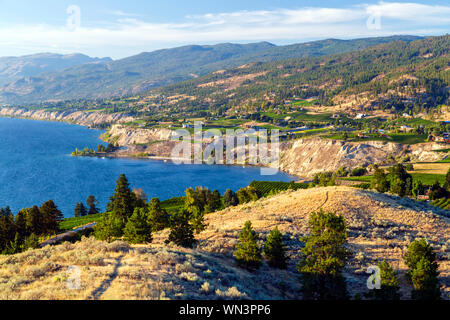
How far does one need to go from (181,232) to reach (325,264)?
15.1m

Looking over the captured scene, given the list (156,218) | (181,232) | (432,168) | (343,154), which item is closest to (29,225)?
(156,218)

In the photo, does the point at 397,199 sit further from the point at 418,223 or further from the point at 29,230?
the point at 29,230

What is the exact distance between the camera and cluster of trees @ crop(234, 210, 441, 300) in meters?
23.1

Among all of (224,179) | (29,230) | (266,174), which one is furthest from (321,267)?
(266,174)

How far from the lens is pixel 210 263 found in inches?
1025

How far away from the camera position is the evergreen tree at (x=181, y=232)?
3206 cm

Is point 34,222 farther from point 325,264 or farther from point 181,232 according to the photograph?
point 325,264

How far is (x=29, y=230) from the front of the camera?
57594 millimetres

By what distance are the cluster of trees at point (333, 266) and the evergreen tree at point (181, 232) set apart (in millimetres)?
6145

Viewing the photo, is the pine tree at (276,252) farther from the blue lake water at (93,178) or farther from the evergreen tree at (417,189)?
the blue lake water at (93,178)

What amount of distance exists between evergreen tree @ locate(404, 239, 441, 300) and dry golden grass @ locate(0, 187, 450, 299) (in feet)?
Answer: 6.40

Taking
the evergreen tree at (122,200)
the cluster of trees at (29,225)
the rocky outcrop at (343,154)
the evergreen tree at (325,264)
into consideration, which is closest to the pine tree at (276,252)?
the evergreen tree at (325,264)
